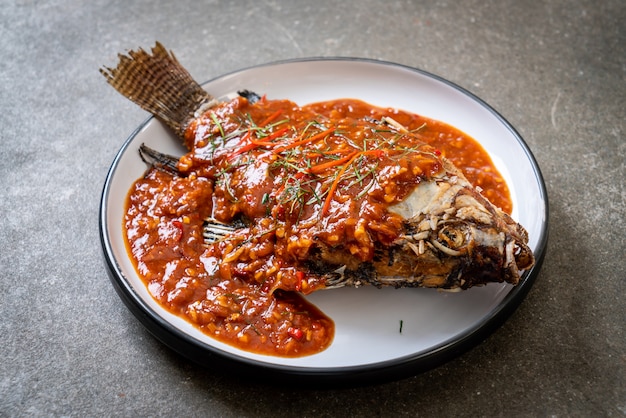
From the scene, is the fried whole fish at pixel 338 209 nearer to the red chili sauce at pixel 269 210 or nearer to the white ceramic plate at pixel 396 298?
the red chili sauce at pixel 269 210

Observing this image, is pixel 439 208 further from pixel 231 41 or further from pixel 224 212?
pixel 231 41

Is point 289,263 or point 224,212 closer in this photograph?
point 289,263

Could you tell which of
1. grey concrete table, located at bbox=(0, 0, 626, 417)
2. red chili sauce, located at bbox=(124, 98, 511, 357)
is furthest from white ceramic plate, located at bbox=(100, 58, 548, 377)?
grey concrete table, located at bbox=(0, 0, 626, 417)

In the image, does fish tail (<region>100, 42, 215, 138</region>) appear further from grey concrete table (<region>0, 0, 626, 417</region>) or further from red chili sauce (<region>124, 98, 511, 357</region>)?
grey concrete table (<region>0, 0, 626, 417</region>)

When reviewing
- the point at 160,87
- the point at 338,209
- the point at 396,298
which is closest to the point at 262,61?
the point at 160,87

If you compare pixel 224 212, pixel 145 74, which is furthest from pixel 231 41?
pixel 224 212

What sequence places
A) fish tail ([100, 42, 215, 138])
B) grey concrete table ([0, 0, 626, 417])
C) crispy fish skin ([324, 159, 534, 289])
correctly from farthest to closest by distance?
fish tail ([100, 42, 215, 138]) < grey concrete table ([0, 0, 626, 417]) < crispy fish skin ([324, 159, 534, 289])
